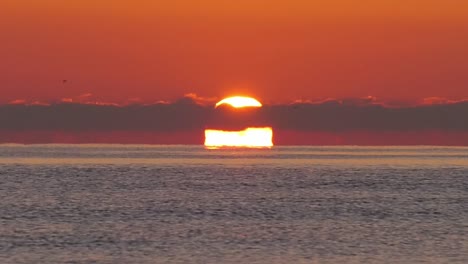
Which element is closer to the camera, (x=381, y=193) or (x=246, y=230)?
(x=246, y=230)

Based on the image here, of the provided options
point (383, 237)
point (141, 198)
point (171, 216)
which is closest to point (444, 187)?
point (141, 198)

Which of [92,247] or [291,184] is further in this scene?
[291,184]

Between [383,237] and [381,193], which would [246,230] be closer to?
[383,237]

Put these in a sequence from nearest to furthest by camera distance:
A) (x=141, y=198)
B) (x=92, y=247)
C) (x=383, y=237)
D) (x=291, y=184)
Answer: (x=92, y=247) < (x=383, y=237) < (x=141, y=198) < (x=291, y=184)

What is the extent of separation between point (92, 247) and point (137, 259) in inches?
224

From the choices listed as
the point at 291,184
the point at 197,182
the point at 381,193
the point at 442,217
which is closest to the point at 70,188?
the point at 197,182

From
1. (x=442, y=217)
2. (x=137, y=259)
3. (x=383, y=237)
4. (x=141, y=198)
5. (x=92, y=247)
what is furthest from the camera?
(x=141, y=198)

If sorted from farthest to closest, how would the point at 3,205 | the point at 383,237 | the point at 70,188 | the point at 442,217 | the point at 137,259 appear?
the point at 70,188, the point at 3,205, the point at 442,217, the point at 383,237, the point at 137,259

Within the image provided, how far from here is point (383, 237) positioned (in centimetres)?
6606

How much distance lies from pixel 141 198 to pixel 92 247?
149 ft

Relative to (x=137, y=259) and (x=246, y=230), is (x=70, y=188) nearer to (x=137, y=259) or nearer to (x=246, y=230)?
(x=246, y=230)

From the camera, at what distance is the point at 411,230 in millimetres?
71312

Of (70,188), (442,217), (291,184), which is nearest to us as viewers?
(442,217)

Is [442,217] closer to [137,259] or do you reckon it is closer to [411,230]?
[411,230]
